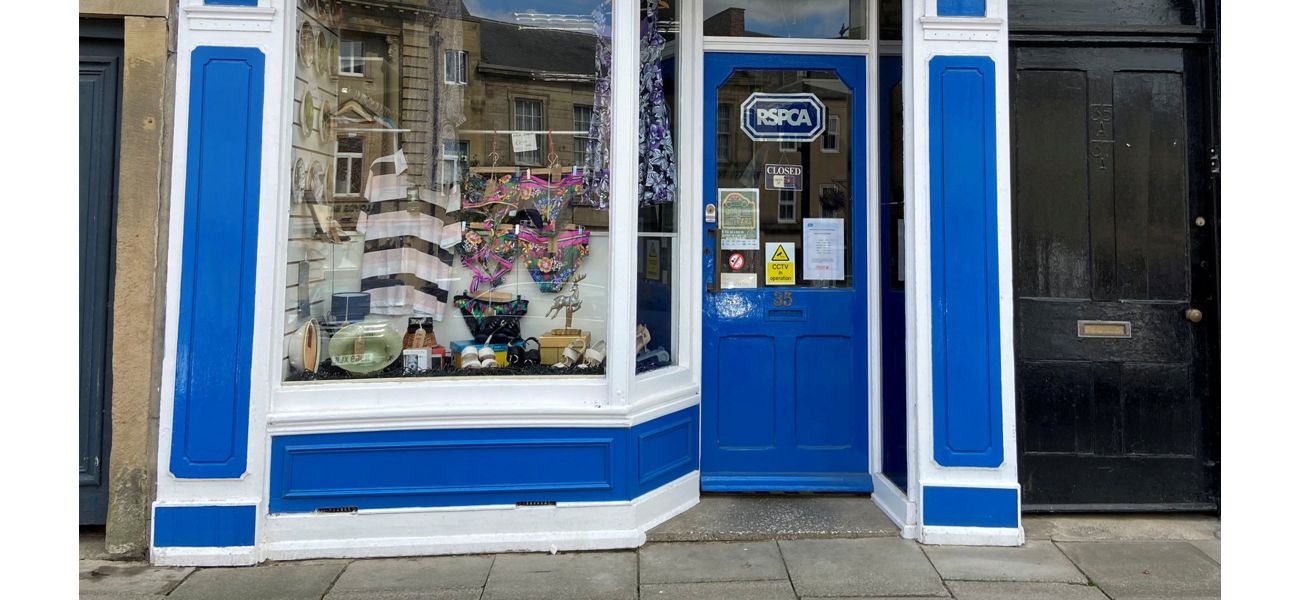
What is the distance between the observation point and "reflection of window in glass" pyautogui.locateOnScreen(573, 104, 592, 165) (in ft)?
13.6

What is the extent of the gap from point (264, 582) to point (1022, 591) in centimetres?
335

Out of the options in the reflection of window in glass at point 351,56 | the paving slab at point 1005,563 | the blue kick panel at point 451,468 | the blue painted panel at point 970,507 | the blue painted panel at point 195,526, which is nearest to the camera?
the paving slab at point 1005,563

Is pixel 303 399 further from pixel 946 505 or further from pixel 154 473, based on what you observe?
pixel 946 505

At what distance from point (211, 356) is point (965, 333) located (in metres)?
3.68

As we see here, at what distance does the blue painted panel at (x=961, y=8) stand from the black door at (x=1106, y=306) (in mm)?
521

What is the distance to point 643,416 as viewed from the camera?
12.7 ft

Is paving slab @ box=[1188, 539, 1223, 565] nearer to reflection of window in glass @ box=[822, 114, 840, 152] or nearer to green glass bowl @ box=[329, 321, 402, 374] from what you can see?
reflection of window in glass @ box=[822, 114, 840, 152]

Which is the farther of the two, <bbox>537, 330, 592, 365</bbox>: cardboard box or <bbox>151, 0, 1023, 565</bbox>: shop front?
<bbox>537, 330, 592, 365</bbox>: cardboard box

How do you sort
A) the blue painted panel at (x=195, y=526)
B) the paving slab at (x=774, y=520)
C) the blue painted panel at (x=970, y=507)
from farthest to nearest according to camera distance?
the paving slab at (x=774, y=520), the blue painted panel at (x=970, y=507), the blue painted panel at (x=195, y=526)

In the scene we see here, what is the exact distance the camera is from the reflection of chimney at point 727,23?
4.45 m

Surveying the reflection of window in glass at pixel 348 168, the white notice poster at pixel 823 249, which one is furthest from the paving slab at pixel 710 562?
the reflection of window in glass at pixel 348 168

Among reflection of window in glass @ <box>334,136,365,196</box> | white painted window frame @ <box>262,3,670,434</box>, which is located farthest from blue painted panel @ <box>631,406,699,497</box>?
reflection of window in glass @ <box>334,136,365,196</box>

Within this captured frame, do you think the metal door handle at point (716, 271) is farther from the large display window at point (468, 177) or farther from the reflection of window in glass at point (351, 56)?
the reflection of window in glass at point (351, 56)

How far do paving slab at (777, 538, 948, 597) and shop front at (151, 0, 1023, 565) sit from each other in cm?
26
